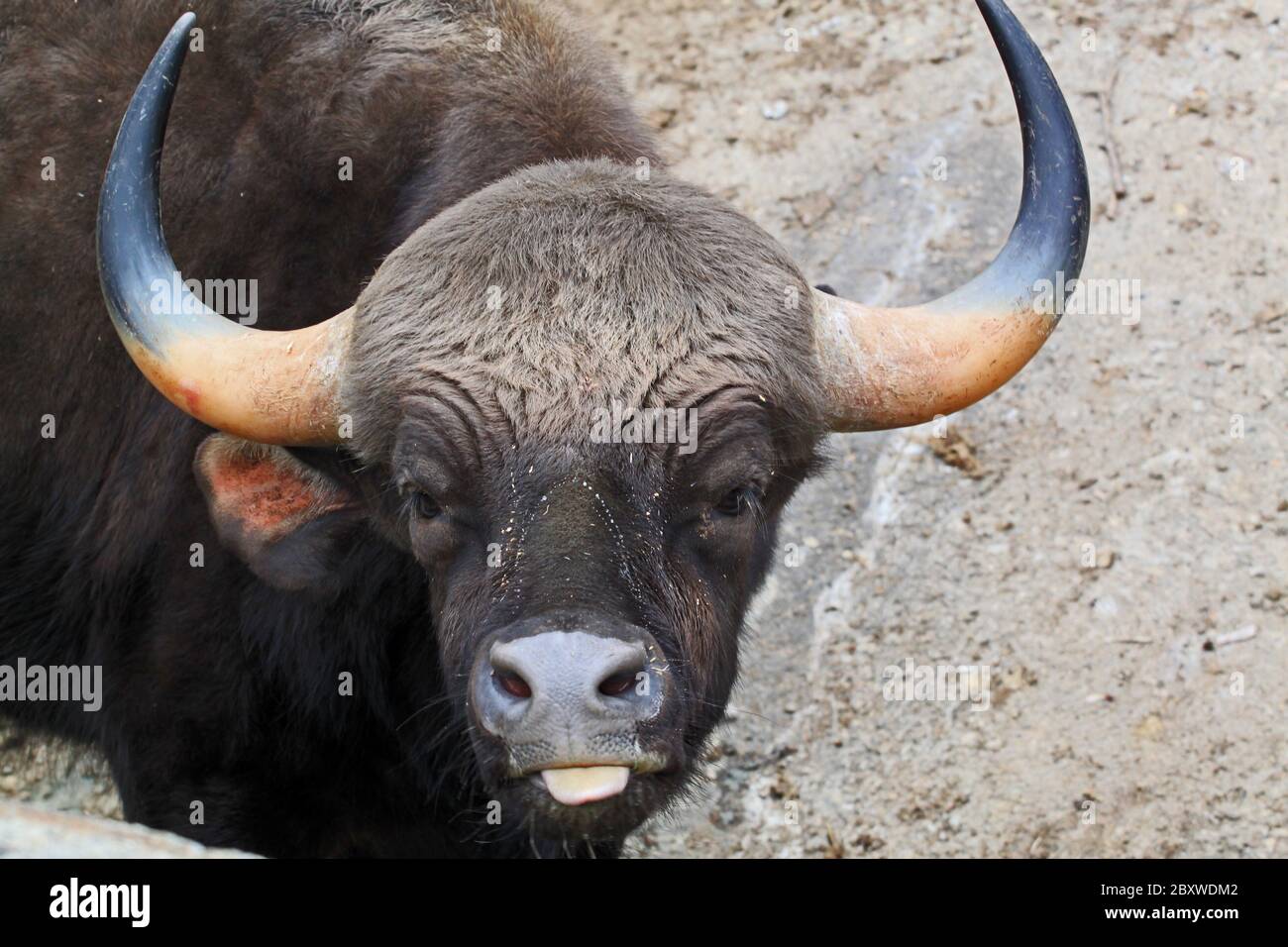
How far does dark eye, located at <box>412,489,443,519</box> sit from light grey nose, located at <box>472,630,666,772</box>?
32.5 inches

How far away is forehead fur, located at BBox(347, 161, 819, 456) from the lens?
477cm

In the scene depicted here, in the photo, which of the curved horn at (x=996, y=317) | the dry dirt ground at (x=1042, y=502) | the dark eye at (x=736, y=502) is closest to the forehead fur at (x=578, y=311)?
the curved horn at (x=996, y=317)

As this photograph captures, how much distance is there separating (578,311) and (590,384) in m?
0.27

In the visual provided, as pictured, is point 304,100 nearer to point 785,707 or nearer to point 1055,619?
point 785,707

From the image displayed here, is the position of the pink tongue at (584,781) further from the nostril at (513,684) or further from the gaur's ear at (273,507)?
the gaur's ear at (273,507)

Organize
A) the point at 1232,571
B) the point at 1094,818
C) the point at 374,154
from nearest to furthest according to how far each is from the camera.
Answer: the point at 374,154
the point at 1094,818
the point at 1232,571

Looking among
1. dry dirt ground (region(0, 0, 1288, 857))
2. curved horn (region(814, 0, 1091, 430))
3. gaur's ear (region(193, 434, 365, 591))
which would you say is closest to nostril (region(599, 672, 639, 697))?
curved horn (region(814, 0, 1091, 430))

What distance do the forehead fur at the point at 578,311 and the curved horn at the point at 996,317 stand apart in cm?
18

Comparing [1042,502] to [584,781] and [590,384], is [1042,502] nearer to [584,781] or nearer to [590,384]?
[590,384]

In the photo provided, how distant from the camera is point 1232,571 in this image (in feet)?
25.3

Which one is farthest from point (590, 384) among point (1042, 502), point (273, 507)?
point (1042, 502)

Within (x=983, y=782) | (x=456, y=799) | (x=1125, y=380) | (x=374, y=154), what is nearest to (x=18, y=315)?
(x=374, y=154)

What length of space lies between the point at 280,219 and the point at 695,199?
6.10 feet

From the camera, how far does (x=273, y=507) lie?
5.65 metres
